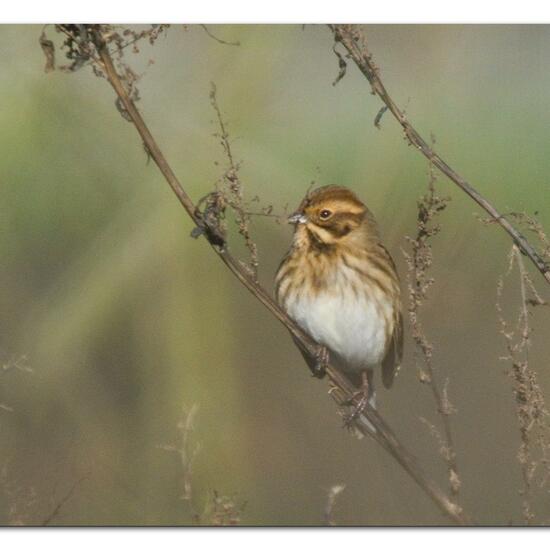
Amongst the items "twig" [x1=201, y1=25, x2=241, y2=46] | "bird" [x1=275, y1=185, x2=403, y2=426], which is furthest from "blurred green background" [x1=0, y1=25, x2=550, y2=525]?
"bird" [x1=275, y1=185, x2=403, y2=426]

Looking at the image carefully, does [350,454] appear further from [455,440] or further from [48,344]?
[48,344]

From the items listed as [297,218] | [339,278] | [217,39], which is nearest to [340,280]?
[339,278]

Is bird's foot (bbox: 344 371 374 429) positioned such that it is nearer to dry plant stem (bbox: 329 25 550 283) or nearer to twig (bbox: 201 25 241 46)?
dry plant stem (bbox: 329 25 550 283)

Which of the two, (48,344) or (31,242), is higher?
(31,242)

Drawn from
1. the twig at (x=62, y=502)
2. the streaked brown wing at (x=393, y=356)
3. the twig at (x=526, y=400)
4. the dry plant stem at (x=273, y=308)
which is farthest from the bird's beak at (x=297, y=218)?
the twig at (x=62, y=502)

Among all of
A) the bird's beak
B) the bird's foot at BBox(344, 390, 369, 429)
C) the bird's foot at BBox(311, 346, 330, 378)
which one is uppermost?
the bird's beak
